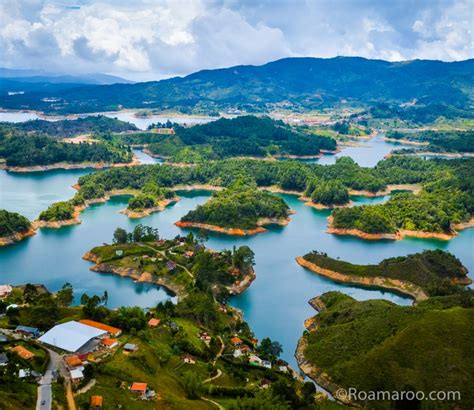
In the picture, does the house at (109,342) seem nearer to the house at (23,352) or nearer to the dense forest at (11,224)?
the house at (23,352)

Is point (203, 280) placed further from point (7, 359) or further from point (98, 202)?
point (98, 202)

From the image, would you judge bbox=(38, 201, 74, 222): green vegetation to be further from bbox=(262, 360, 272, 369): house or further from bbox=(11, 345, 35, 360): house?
bbox=(262, 360, 272, 369): house

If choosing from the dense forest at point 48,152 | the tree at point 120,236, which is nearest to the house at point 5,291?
the tree at point 120,236

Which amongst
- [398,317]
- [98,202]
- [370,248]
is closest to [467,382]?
[398,317]

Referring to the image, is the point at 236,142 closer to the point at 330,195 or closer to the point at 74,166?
the point at 74,166

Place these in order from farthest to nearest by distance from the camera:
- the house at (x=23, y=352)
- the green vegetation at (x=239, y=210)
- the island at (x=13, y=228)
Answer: the green vegetation at (x=239, y=210)
the island at (x=13, y=228)
the house at (x=23, y=352)

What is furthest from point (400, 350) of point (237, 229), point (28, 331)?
point (237, 229)
